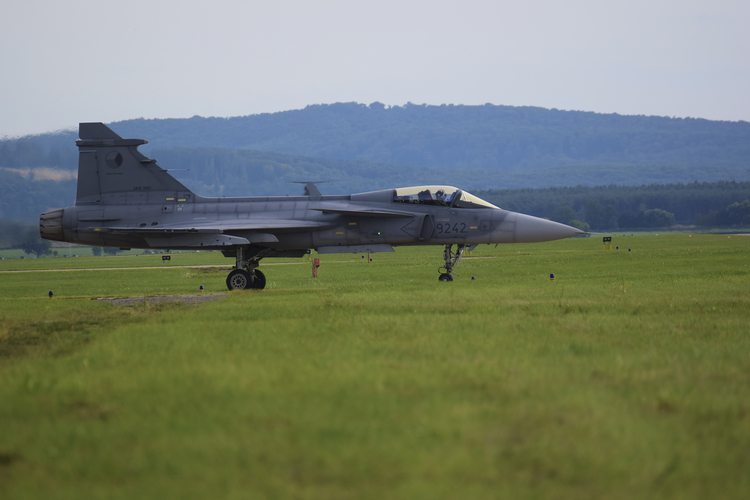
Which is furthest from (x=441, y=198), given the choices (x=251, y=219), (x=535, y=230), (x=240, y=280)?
(x=240, y=280)

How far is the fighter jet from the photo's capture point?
20.1m

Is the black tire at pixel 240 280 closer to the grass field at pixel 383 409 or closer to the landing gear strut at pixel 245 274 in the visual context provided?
the landing gear strut at pixel 245 274

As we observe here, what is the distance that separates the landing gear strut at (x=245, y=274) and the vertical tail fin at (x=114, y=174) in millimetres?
2951

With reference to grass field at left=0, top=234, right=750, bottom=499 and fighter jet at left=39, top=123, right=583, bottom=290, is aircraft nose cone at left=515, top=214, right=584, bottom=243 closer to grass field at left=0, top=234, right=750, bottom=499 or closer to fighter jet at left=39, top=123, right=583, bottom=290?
fighter jet at left=39, top=123, right=583, bottom=290

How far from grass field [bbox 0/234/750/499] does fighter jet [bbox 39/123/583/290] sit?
935cm

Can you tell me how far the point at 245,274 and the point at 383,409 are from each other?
602 inches

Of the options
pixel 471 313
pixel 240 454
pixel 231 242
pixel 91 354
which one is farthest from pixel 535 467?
pixel 231 242

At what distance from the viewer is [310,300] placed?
14.6 meters

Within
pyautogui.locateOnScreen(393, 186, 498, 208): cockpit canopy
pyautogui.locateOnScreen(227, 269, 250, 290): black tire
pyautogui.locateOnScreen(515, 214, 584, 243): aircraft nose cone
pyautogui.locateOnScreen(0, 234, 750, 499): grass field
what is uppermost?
pyautogui.locateOnScreen(393, 186, 498, 208): cockpit canopy

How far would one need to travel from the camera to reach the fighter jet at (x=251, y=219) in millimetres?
20078

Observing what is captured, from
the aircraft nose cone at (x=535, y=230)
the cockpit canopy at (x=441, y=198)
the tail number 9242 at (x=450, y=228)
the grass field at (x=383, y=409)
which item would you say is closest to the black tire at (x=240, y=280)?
the cockpit canopy at (x=441, y=198)

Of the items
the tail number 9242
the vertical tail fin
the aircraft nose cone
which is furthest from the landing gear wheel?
the aircraft nose cone

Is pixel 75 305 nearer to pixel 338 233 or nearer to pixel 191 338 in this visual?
pixel 338 233

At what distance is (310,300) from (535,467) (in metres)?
10.6
